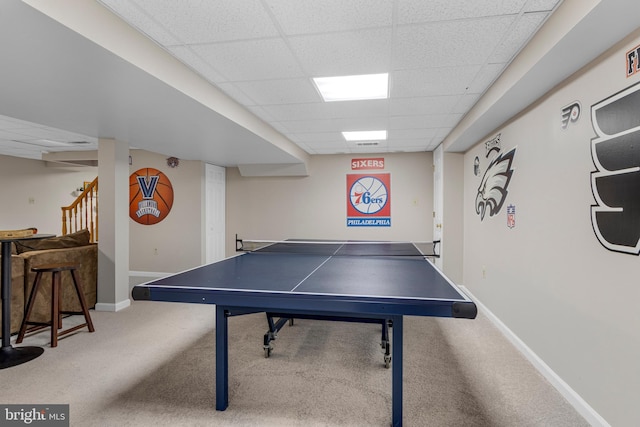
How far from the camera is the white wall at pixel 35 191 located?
681 cm

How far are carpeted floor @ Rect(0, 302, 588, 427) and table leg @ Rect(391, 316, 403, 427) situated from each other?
0.16 metres

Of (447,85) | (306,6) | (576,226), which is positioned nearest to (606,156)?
(576,226)

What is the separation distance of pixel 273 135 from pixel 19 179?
6.51m

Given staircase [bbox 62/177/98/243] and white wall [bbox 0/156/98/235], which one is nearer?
staircase [bbox 62/177/98/243]

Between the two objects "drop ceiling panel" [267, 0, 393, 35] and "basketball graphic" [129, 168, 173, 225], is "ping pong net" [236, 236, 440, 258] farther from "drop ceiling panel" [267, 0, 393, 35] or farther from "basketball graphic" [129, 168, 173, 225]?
"basketball graphic" [129, 168, 173, 225]

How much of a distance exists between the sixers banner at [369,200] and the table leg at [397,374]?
4.61 metres

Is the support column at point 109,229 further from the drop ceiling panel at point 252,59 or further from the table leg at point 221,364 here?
the table leg at point 221,364

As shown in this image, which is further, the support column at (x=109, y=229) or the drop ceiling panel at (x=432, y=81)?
the support column at (x=109, y=229)

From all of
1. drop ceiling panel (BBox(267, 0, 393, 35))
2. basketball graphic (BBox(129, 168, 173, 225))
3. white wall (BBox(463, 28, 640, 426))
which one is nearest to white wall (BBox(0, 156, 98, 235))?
basketball graphic (BBox(129, 168, 173, 225))

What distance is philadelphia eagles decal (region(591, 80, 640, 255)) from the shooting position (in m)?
1.64

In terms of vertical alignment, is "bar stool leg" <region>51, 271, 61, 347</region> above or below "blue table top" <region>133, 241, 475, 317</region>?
below

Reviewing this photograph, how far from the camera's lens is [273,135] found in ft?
14.7

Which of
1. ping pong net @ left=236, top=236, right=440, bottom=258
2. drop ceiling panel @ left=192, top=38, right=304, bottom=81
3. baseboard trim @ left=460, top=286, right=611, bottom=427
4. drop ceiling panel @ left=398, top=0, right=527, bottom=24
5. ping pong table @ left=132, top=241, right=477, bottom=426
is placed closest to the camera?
ping pong table @ left=132, top=241, right=477, bottom=426

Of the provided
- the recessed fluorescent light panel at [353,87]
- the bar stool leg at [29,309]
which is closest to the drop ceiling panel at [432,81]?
the recessed fluorescent light panel at [353,87]
